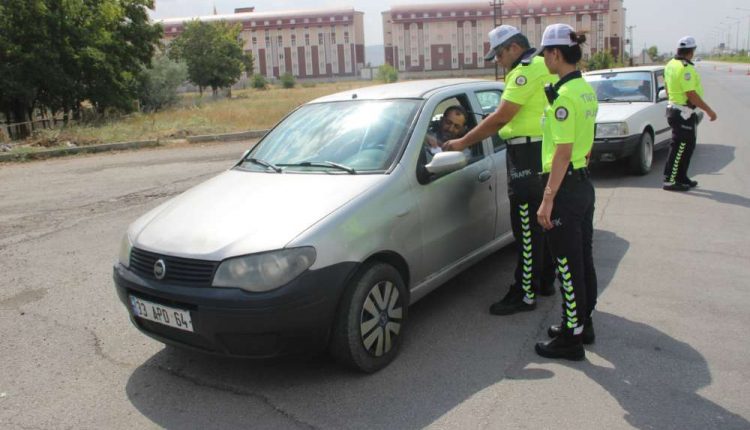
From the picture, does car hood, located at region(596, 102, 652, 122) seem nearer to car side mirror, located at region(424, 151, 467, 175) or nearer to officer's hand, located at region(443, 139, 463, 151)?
officer's hand, located at region(443, 139, 463, 151)

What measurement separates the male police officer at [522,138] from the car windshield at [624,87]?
6.60 metres

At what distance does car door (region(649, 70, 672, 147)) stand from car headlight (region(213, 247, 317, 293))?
320 inches

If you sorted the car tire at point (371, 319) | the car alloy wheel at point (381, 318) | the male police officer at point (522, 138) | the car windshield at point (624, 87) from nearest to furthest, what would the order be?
the car tire at point (371, 319)
the car alloy wheel at point (381, 318)
the male police officer at point (522, 138)
the car windshield at point (624, 87)

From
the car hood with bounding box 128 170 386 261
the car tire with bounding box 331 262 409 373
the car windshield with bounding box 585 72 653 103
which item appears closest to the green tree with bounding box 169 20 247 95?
the car windshield with bounding box 585 72 653 103

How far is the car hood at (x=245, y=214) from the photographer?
3.27 m

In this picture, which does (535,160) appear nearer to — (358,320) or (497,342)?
(497,342)

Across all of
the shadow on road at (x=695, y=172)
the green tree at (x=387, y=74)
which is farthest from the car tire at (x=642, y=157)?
the green tree at (x=387, y=74)

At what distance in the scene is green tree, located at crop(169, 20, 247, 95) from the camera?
66.4 m

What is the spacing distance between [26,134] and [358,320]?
21.9 metres

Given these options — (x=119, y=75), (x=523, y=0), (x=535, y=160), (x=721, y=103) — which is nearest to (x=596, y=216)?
(x=535, y=160)

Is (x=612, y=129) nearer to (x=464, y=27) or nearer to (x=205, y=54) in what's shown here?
(x=205, y=54)

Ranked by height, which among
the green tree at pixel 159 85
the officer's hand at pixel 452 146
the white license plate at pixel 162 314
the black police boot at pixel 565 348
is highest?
the green tree at pixel 159 85

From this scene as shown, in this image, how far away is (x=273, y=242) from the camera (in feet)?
10.5

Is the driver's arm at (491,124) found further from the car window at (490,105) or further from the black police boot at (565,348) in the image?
the black police boot at (565,348)
